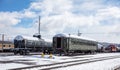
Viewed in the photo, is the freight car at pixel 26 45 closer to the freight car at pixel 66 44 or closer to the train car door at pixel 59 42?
the freight car at pixel 66 44

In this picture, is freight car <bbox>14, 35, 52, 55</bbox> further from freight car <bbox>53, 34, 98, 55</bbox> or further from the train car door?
the train car door

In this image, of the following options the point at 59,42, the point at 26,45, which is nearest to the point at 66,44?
the point at 59,42

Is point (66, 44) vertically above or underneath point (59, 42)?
underneath

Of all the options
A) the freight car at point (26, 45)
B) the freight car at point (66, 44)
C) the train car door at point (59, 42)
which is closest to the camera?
the freight car at point (26, 45)

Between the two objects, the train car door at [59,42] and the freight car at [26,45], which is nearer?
the freight car at [26,45]

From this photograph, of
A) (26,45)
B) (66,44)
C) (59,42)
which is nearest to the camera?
(66,44)

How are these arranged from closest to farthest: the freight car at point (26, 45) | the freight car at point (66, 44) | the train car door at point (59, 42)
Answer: the freight car at point (26, 45)
the freight car at point (66, 44)
the train car door at point (59, 42)

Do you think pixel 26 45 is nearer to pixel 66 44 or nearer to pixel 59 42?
pixel 59 42

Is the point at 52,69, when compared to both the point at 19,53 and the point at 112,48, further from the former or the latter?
the point at 112,48

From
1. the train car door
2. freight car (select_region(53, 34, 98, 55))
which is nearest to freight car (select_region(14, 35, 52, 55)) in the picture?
freight car (select_region(53, 34, 98, 55))

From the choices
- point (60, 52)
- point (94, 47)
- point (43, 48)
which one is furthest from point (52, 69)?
point (94, 47)

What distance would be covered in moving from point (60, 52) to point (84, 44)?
856 cm

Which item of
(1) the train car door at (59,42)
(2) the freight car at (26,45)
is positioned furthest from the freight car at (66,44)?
(2) the freight car at (26,45)

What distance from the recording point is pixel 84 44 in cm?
5147
